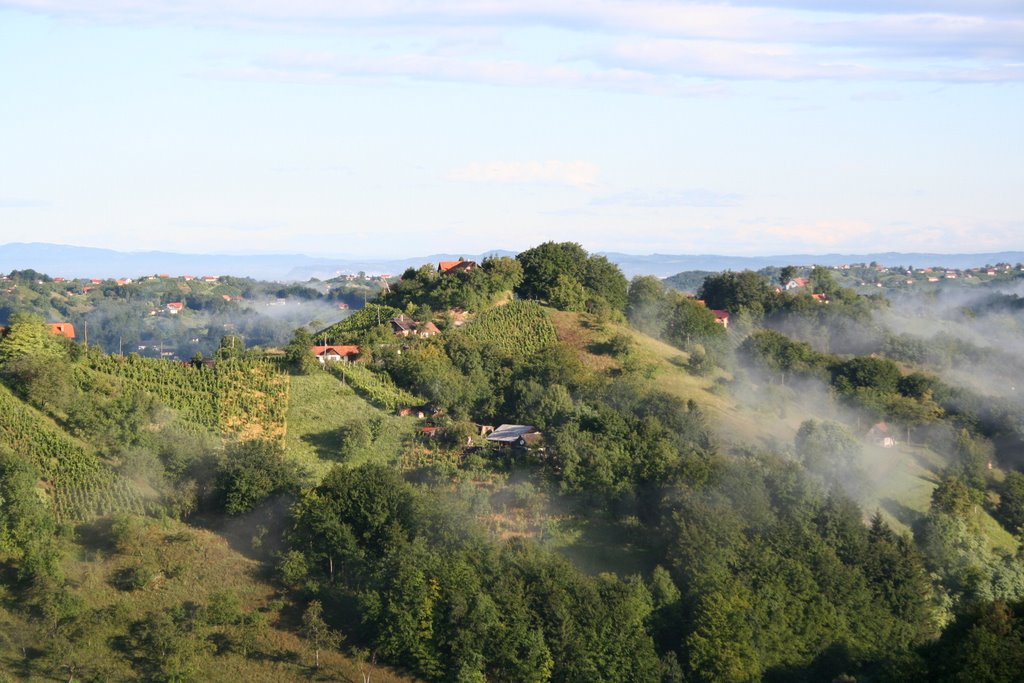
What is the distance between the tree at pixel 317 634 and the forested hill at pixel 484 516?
→ 95 mm

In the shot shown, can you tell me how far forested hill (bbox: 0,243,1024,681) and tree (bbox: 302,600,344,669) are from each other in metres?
0.09

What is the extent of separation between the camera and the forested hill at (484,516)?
1478 inches

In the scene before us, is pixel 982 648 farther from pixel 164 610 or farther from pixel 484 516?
pixel 164 610

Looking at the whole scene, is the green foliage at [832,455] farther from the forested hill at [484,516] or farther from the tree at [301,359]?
the tree at [301,359]

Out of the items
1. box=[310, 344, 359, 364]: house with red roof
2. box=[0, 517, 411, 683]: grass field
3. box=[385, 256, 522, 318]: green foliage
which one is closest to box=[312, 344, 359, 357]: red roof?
box=[310, 344, 359, 364]: house with red roof

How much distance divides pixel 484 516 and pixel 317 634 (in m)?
8.69

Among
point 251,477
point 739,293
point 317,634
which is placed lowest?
point 317,634

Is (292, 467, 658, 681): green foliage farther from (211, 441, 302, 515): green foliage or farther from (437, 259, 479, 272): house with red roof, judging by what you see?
(437, 259, 479, 272): house with red roof

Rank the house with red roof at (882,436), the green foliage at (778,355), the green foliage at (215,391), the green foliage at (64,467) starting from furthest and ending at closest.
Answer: the green foliage at (778,355)
the house with red roof at (882,436)
the green foliage at (215,391)
the green foliage at (64,467)

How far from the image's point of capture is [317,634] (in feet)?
123

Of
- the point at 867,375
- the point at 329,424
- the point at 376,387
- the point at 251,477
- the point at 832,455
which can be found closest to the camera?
the point at 251,477

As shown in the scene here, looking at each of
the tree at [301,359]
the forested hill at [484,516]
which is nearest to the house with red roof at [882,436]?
the forested hill at [484,516]

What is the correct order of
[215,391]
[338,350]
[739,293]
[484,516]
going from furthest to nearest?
[739,293] < [338,350] < [215,391] < [484,516]

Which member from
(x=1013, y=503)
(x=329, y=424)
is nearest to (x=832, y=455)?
(x=1013, y=503)
